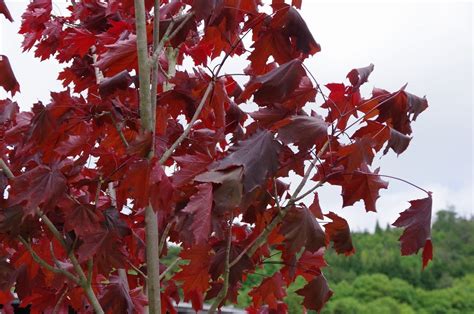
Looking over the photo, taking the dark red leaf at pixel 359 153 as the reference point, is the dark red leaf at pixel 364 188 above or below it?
below

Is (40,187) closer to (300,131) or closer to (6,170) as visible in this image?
(6,170)

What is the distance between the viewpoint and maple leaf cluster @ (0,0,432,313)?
1.18 meters

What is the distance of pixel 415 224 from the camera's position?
125cm

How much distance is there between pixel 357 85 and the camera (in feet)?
4.39

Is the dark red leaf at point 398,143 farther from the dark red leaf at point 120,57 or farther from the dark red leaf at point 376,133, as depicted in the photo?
the dark red leaf at point 120,57

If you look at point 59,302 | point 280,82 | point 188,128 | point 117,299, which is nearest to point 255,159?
point 280,82

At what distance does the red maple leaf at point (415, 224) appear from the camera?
124 cm

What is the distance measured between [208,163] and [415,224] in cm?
41

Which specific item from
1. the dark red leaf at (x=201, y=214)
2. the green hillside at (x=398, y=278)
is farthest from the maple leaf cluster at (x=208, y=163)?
the green hillside at (x=398, y=278)

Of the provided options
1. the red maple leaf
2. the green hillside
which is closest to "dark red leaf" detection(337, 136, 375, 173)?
the red maple leaf

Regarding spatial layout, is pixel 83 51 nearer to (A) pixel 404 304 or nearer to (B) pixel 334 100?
(B) pixel 334 100

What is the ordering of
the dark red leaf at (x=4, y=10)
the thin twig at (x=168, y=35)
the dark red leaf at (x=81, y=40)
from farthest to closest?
the dark red leaf at (x=81, y=40), the dark red leaf at (x=4, y=10), the thin twig at (x=168, y=35)

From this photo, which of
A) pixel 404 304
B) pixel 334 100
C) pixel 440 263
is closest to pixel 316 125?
pixel 334 100

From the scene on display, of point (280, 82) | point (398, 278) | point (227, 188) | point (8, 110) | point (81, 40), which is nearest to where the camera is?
point (227, 188)
